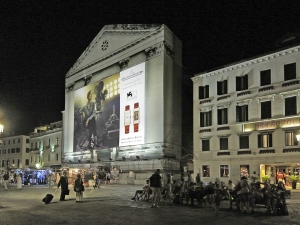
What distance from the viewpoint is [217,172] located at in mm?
33281

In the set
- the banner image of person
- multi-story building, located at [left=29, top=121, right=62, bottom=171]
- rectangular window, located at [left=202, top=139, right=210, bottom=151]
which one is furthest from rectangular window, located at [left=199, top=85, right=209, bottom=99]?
multi-story building, located at [left=29, top=121, right=62, bottom=171]

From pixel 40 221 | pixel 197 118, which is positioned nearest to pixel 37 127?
pixel 197 118

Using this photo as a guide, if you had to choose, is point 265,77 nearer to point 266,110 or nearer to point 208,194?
point 266,110

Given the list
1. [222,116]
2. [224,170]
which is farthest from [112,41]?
[224,170]

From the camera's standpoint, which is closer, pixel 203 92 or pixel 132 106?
pixel 203 92

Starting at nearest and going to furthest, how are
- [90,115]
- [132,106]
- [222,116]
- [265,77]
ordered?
[265,77] < [222,116] < [132,106] < [90,115]

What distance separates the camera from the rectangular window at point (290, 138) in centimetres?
2791

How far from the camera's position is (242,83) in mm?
32000

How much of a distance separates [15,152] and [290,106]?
2884 inches

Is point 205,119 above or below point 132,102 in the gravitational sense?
below

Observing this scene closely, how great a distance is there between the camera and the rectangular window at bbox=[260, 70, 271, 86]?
30.2 metres

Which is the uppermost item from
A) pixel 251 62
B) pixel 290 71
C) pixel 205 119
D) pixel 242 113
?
pixel 251 62

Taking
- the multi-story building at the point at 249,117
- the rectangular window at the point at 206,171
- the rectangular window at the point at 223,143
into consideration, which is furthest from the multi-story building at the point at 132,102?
the rectangular window at the point at 223,143

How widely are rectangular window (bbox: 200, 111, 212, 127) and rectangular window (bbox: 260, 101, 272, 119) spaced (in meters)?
5.60
